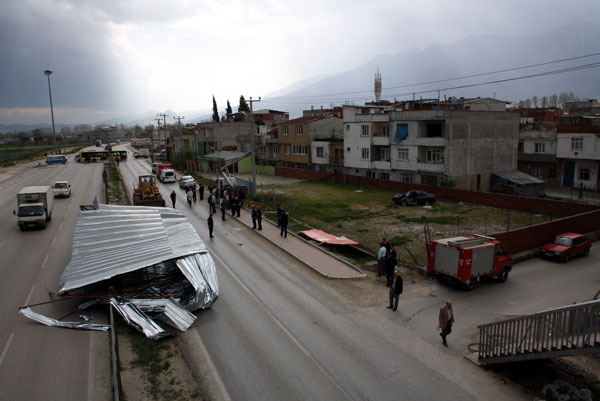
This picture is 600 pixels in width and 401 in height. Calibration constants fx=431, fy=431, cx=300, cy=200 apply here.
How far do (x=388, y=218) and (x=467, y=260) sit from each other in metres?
14.5

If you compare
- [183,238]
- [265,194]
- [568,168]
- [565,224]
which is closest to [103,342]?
[183,238]

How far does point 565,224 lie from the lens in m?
27.0

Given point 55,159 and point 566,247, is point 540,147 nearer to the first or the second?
point 566,247

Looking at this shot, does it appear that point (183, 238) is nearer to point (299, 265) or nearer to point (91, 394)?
point (299, 265)

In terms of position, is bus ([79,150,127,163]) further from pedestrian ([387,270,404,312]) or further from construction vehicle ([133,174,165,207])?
pedestrian ([387,270,404,312])

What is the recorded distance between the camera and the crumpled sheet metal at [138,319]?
12781 mm

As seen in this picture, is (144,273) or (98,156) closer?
(144,273)

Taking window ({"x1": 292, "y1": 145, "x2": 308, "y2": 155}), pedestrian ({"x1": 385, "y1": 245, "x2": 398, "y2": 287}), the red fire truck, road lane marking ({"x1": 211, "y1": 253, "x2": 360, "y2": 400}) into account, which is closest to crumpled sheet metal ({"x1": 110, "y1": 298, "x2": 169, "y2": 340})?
road lane marking ({"x1": 211, "y1": 253, "x2": 360, "y2": 400})

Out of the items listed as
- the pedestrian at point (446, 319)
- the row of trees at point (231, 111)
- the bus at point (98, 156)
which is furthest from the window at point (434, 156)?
the bus at point (98, 156)

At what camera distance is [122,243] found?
17281 mm

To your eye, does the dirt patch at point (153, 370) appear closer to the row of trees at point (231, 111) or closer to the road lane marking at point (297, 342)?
the road lane marking at point (297, 342)

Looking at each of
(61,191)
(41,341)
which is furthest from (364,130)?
(41,341)

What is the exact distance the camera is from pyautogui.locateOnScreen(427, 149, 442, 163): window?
45.2 metres

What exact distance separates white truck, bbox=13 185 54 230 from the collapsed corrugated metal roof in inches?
432
